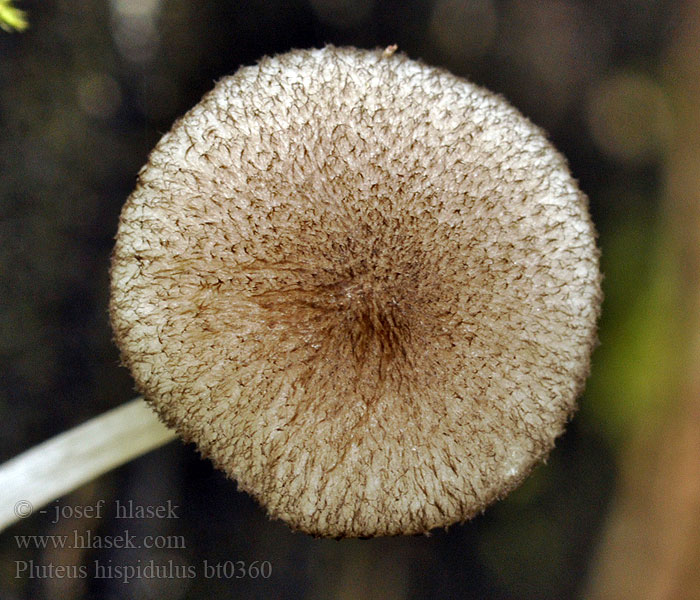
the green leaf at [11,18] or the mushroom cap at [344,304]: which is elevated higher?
the green leaf at [11,18]

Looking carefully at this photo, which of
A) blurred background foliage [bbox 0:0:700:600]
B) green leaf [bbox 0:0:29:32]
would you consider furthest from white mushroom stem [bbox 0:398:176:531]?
green leaf [bbox 0:0:29:32]

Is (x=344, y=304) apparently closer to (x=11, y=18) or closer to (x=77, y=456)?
(x=77, y=456)

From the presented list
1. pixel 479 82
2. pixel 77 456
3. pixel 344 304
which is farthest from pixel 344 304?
pixel 479 82

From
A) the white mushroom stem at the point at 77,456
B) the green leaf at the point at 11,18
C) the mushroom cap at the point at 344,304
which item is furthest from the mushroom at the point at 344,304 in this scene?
the green leaf at the point at 11,18

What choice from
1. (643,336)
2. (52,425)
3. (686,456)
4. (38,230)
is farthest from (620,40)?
(52,425)

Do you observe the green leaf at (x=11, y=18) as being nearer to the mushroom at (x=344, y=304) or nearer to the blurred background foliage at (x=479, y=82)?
the blurred background foliage at (x=479, y=82)

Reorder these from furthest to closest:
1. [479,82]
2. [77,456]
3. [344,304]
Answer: [479,82], [77,456], [344,304]
